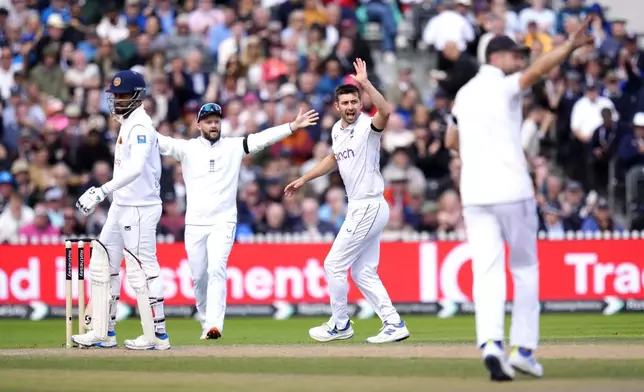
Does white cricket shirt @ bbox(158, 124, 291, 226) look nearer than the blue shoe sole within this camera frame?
No

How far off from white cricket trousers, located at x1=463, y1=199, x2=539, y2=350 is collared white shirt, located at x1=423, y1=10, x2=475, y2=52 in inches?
569

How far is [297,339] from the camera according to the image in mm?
15398

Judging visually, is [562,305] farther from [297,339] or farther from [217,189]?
[217,189]

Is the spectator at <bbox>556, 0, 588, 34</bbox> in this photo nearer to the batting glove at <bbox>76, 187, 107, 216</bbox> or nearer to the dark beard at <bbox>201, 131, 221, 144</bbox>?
the dark beard at <bbox>201, 131, 221, 144</bbox>

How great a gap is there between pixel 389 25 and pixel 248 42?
2.67 meters

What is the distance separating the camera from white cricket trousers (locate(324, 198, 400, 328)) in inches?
539

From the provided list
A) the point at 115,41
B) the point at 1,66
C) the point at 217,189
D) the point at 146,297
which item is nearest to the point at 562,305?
the point at 217,189

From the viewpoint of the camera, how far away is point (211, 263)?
14461 mm

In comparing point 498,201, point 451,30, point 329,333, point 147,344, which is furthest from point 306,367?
point 451,30

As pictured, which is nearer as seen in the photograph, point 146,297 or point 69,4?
point 146,297

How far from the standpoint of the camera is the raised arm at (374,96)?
13.0 m

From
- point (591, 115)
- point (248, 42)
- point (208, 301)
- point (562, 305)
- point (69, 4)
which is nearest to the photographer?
point (208, 301)

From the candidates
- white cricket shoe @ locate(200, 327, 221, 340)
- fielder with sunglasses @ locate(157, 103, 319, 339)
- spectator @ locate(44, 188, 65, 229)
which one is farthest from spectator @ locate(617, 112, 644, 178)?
white cricket shoe @ locate(200, 327, 221, 340)

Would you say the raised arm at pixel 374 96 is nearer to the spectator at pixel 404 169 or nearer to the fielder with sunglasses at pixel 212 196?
the fielder with sunglasses at pixel 212 196
